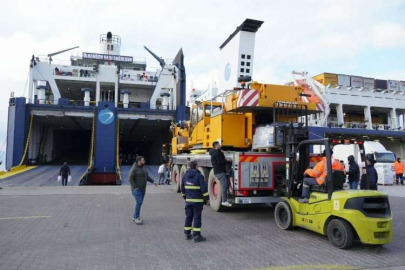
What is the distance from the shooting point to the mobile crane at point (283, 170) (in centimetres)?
532

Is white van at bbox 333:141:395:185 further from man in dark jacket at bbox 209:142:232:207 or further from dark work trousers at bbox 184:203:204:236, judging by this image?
dark work trousers at bbox 184:203:204:236

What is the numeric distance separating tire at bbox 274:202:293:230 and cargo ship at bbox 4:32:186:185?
44.9 feet

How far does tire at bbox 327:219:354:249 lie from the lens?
531cm

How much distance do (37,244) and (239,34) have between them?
1015cm

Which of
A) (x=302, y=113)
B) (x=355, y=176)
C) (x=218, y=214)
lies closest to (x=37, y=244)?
(x=218, y=214)

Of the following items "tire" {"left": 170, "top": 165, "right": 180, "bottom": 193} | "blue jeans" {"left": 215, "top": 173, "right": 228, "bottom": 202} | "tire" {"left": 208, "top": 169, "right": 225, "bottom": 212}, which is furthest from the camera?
"tire" {"left": 170, "top": 165, "right": 180, "bottom": 193}

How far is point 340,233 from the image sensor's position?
5.46 metres

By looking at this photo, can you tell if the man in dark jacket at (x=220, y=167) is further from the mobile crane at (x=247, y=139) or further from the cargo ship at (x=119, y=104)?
the cargo ship at (x=119, y=104)

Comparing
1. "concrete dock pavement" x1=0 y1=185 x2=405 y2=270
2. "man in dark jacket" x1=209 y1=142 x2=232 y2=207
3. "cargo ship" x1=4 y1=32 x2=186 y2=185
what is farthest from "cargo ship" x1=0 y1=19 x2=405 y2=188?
"concrete dock pavement" x1=0 y1=185 x2=405 y2=270

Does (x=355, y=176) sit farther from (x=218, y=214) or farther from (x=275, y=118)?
(x=218, y=214)

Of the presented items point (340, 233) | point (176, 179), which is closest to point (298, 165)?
point (340, 233)

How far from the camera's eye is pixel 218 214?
337 inches

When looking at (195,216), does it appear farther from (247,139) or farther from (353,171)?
(353,171)

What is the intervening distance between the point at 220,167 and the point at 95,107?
1778cm
